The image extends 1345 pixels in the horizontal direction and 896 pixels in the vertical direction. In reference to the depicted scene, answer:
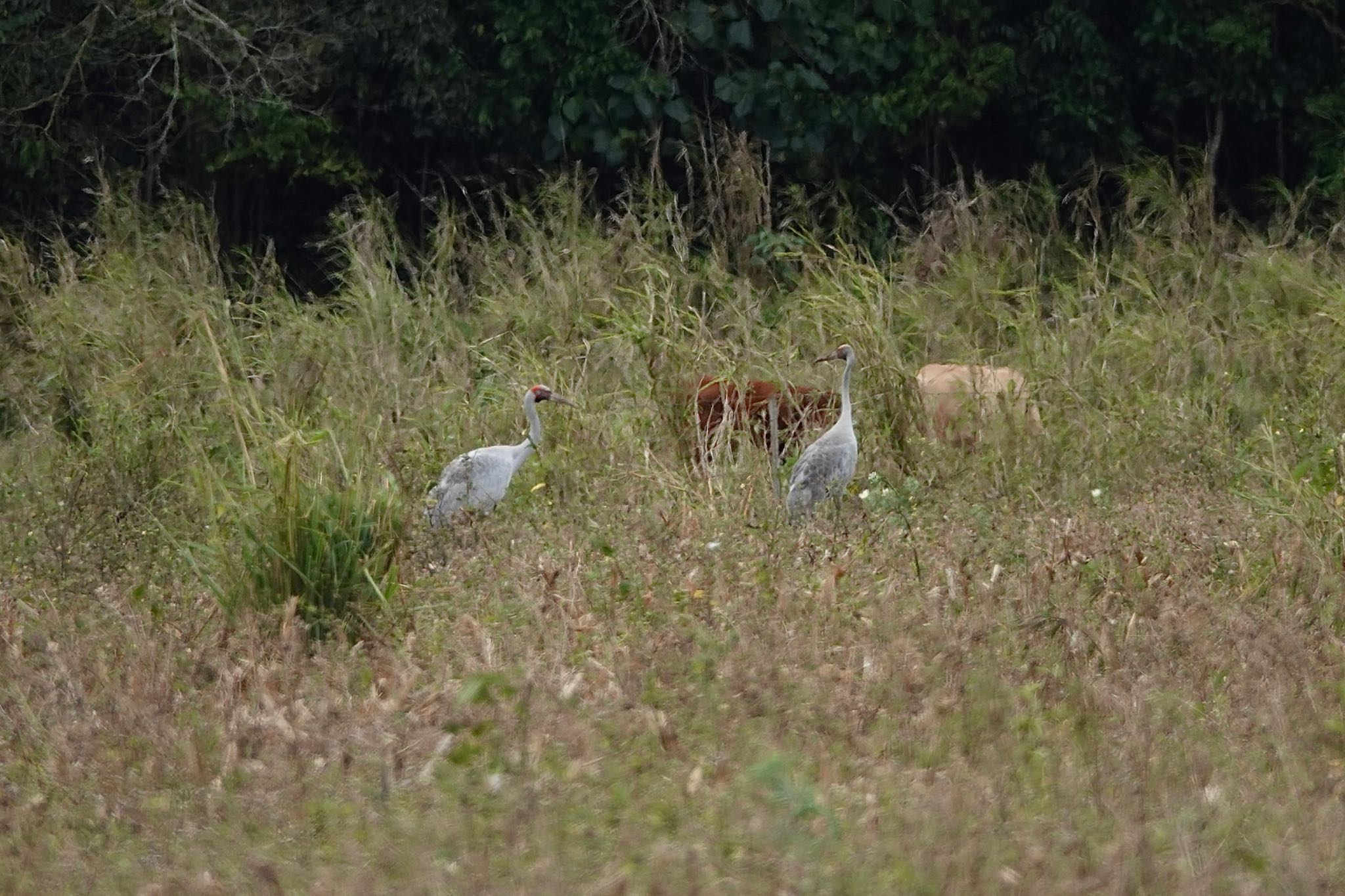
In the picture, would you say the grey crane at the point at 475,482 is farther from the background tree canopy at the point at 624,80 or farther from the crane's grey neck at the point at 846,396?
the background tree canopy at the point at 624,80

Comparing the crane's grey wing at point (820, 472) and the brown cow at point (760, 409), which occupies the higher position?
the crane's grey wing at point (820, 472)

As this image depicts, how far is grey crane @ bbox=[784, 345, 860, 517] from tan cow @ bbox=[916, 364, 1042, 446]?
52 cm

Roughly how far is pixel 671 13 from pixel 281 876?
9728mm

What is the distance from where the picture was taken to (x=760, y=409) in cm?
700

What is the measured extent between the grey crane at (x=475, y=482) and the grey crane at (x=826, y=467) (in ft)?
3.30

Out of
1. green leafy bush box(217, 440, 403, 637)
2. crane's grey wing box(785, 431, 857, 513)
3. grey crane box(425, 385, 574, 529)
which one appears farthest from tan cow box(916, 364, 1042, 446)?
green leafy bush box(217, 440, 403, 637)

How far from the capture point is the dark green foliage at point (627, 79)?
469 inches

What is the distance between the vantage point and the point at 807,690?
408 centimetres

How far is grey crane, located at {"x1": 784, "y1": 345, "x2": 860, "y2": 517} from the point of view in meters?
5.95

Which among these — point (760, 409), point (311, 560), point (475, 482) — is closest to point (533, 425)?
point (475, 482)

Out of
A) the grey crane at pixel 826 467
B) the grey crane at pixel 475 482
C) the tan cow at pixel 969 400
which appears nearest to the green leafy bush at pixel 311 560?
the grey crane at pixel 475 482

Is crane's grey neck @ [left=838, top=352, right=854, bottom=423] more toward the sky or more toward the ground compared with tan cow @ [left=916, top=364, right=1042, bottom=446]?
more toward the sky

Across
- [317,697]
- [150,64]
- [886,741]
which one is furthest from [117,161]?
[886,741]

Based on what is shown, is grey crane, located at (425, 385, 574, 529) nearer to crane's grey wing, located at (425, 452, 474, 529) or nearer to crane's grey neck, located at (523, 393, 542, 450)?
crane's grey wing, located at (425, 452, 474, 529)
